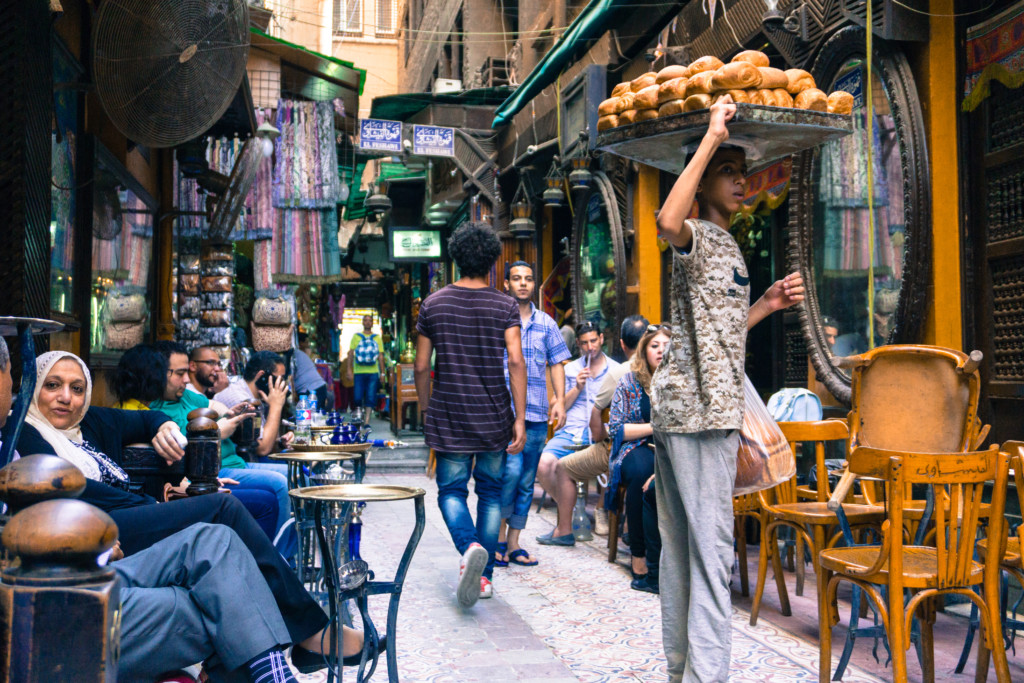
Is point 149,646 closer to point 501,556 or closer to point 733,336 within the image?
point 733,336

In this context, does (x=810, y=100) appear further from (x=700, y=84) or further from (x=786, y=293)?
(x=786, y=293)

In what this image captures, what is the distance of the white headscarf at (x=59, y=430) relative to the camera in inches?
122

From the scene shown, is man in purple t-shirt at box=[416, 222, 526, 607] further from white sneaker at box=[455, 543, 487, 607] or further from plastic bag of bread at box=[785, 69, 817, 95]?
plastic bag of bread at box=[785, 69, 817, 95]

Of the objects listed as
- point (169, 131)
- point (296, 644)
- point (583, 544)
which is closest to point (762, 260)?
point (583, 544)

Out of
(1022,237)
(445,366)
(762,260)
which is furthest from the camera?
(762,260)

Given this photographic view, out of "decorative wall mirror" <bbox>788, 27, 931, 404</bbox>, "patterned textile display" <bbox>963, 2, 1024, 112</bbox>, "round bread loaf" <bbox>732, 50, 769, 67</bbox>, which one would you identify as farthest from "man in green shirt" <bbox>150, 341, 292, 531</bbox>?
"patterned textile display" <bbox>963, 2, 1024, 112</bbox>

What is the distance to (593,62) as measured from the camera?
10414 mm

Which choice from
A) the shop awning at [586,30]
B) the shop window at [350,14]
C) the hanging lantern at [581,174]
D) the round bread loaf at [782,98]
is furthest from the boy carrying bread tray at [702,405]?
the shop window at [350,14]

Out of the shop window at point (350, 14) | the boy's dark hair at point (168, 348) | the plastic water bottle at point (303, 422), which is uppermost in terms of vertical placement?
the shop window at point (350, 14)

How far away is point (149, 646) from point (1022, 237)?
14.6 ft

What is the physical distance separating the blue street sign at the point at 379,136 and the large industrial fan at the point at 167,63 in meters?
6.87

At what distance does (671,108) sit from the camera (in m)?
3.16

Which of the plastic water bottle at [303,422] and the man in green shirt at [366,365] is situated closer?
the plastic water bottle at [303,422]

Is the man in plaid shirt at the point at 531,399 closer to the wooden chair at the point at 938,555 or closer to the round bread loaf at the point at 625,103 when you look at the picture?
the round bread loaf at the point at 625,103
